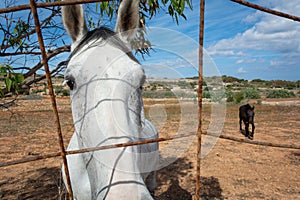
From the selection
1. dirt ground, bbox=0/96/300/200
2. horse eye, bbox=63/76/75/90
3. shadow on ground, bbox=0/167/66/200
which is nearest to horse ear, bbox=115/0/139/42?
horse eye, bbox=63/76/75/90

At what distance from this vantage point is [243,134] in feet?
39.1

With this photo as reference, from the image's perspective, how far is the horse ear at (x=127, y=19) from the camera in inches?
78.2

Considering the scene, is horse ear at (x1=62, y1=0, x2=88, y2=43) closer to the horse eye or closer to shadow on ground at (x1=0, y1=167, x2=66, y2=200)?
the horse eye

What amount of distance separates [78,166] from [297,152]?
903 centimetres

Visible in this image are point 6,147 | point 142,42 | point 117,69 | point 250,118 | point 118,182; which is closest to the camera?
point 118,182

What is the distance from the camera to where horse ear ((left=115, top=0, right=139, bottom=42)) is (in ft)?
6.52

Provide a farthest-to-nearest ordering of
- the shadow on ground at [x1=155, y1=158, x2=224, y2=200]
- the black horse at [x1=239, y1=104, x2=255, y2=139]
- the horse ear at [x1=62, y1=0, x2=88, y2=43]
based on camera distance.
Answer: the black horse at [x1=239, y1=104, x2=255, y2=139] < the shadow on ground at [x1=155, y1=158, x2=224, y2=200] < the horse ear at [x1=62, y1=0, x2=88, y2=43]

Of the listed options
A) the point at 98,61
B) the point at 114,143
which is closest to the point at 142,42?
the point at 98,61

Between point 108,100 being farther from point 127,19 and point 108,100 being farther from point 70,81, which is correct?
point 127,19

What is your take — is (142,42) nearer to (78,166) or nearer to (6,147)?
(78,166)

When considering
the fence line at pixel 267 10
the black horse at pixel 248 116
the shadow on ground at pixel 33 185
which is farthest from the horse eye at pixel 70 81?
the black horse at pixel 248 116

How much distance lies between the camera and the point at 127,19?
→ 210 cm

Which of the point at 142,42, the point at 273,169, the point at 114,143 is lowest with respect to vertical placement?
the point at 273,169

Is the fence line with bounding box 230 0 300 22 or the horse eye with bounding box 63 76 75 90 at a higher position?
the fence line with bounding box 230 0 300 22
